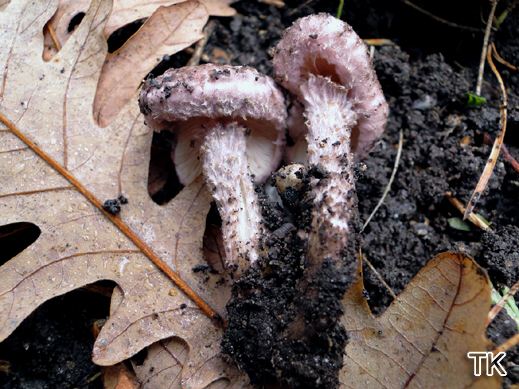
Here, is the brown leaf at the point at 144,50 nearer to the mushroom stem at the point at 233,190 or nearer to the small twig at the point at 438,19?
the mushroom stem at the point at 233,190

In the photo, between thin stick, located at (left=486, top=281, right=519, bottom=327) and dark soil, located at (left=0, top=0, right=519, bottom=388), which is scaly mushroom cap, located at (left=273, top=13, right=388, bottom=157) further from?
thin stick, located at (left=486, top=281, right=519, bottom=327)

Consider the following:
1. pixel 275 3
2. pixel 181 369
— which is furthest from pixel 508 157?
pixel 181 369

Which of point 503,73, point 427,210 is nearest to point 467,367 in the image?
point 427,210

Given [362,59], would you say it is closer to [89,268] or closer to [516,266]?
[516,266]

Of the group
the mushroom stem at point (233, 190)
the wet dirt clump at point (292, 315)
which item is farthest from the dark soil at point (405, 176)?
the mushroom stem at point (233, 190)

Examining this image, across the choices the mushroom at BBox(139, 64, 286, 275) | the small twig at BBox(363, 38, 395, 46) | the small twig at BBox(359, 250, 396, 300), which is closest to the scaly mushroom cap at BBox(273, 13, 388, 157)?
the mushroom at BBox(139, 64, 286, 275)

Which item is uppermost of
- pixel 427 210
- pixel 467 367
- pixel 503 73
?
pixel 503 73

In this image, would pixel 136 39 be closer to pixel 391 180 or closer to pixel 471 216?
pixel 391 180
